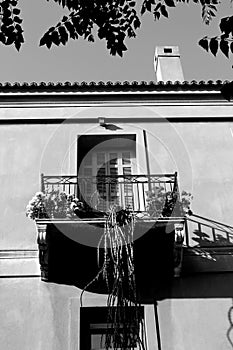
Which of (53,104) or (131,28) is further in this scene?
(53,104)

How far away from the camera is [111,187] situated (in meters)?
11.4

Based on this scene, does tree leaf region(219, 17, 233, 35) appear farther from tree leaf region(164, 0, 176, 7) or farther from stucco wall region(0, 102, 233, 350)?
stucco wall region(0, 102, 233, 350)

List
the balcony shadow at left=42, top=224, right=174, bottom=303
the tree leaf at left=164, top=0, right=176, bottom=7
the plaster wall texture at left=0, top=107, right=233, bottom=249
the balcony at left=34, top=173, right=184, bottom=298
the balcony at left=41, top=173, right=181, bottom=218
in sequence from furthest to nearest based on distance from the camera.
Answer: the plaster wall texture at left=0, top=107, right=233, bottom=249 < the balcony at left=41, top=173, right=181, bottom=218 < the balcony shadow at left=42, top=224, right=174, bottom=303 < the balcony at left=34, top=173, right=184, bottom=298 < the tree leaf at left=164, top=0, right=176, bottom=7

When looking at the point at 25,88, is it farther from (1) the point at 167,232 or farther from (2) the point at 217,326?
(2) the point at 217,326

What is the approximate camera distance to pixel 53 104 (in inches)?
525

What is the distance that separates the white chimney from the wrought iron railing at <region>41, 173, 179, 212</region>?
4.70 metres

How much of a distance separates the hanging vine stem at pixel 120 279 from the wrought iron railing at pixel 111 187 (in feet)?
3.75

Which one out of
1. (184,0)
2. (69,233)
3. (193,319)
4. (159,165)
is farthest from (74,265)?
(184,0)

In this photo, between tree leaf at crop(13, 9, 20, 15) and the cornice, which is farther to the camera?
the cornice

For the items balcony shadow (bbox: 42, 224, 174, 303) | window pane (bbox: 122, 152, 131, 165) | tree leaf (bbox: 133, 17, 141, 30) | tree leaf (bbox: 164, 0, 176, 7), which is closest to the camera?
tree leaf (bbox: 164, 0, 176, 7)

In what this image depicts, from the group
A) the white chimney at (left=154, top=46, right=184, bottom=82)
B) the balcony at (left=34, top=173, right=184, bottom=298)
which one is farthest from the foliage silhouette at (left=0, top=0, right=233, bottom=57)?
the white chimney at (left=154, top=46, right=184, bottom=82)

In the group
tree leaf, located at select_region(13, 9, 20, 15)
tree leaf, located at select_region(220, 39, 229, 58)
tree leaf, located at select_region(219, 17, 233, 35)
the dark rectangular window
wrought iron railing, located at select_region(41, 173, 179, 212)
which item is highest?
tree leaf, located at select_region(13, 9, 20, 15)

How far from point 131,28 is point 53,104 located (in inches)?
236

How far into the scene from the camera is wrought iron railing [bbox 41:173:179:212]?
11.0 m
